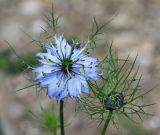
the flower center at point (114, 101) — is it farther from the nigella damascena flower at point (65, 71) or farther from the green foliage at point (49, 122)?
the green foliage at point (49, 122)

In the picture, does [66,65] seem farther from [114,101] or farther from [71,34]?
[71,34]

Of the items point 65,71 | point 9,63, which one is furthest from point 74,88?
point 9,63

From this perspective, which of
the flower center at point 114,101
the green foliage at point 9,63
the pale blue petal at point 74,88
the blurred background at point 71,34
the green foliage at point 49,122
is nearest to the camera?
the pale blue petal at point 74,88

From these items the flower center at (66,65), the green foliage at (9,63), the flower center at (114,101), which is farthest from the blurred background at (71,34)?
the flower center at (66,65)

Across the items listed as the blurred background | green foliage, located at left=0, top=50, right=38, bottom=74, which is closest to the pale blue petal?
the blurred background

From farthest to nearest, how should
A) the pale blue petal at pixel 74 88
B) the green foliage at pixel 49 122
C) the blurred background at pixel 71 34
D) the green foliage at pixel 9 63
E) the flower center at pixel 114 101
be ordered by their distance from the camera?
the green foliage at pixel 9 63 → the blurred background at pixel 71 34 → the green foliage at pixel 49 122 → the flower center at pixel 114 101 → the pale blue petal at pixel 74 88

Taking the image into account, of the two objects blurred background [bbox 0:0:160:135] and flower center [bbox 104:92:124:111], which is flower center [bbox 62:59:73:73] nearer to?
flower center [bbox 104:92:124:111]
